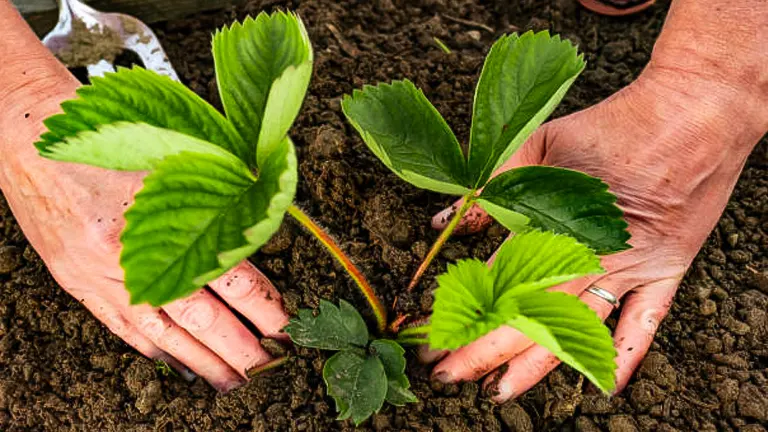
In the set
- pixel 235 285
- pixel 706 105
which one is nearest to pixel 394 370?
pixel 235 285

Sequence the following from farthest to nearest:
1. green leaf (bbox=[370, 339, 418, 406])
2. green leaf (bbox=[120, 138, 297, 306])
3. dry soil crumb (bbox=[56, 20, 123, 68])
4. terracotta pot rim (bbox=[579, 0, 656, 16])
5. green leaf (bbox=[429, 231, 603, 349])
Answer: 1. terracotta pot rim (bbox=[579, 0, 656, 16])
2. dry soil crumb (bbox=[56, 20, 123, 68])
3. green leaf (bbox=[370, 339, 418, 406])
4. green leaf (bbox=[429, 231, 603, 349])
5. green leaf (bbox=[120, 138, 297, 306])

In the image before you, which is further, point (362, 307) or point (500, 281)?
point (362, 307)

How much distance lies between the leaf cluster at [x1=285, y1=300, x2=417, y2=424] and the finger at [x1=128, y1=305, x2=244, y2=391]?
22cm

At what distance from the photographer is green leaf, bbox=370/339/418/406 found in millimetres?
1211

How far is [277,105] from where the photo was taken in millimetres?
844

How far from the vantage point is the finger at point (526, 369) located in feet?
4.19

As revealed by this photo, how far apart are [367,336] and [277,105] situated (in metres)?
0.55

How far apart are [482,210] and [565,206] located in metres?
0.33

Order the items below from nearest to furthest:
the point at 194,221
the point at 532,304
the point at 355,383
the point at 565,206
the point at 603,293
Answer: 1. the point at 194,221
2. the point at 532,304
3. the point at 565,206
4. the point at 355,383
5. the point at 603,293

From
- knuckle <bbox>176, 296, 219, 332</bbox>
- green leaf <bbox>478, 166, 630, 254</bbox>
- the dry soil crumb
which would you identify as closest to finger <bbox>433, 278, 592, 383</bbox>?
green leaf <bbox>478, 166, 630, 254</bbox>

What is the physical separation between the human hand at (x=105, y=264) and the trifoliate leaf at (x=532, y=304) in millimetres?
508

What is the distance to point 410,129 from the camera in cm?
113

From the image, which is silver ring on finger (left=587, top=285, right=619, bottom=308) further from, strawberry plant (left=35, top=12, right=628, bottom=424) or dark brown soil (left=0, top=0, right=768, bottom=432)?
strawberry plant (left=35, top=12, right=628, bottom=424)

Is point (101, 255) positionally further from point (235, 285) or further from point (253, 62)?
point (253, 62)
